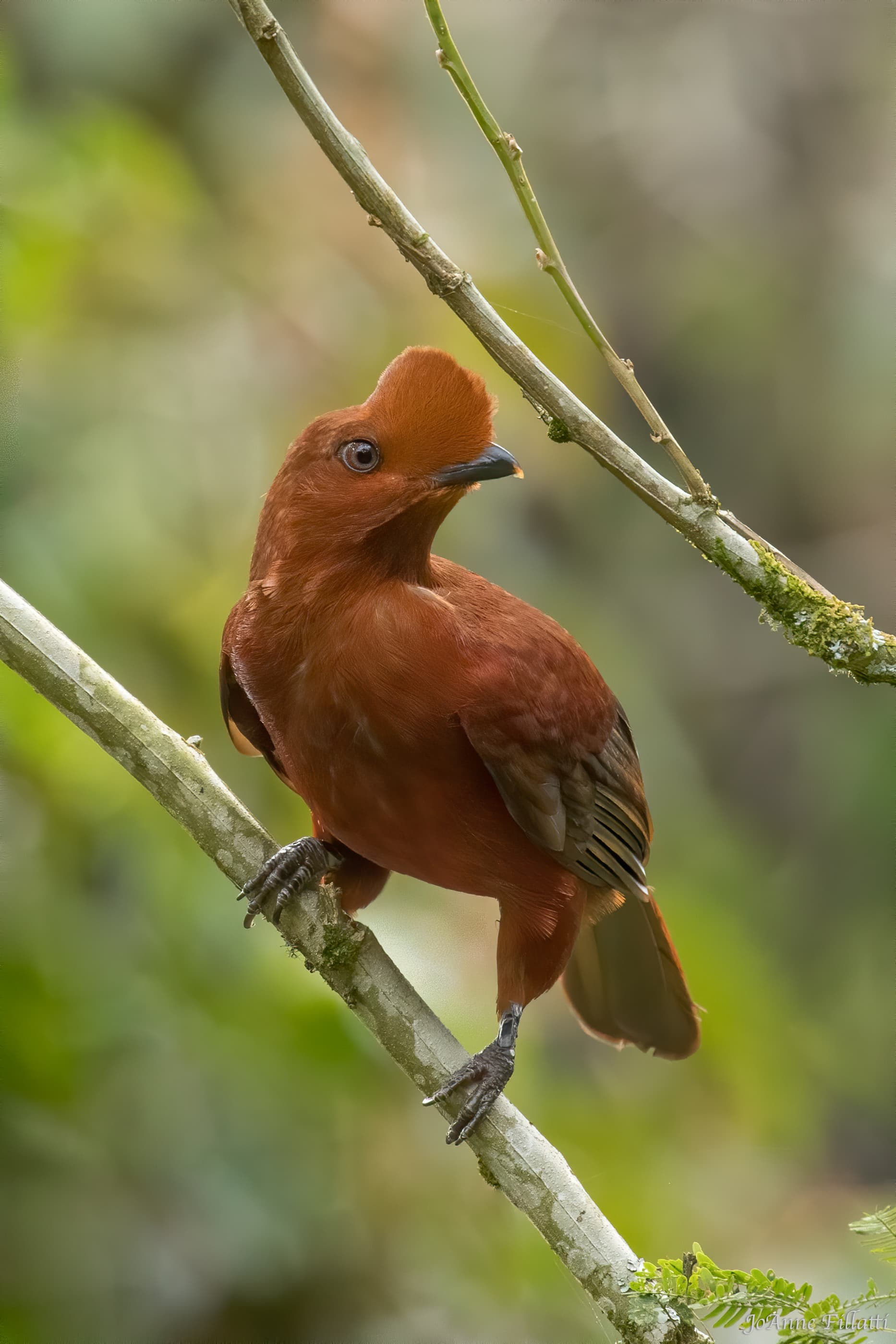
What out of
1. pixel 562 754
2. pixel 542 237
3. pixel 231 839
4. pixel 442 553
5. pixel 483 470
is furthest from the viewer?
pixel 442 553

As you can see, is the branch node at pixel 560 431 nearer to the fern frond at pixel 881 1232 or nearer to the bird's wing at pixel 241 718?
the bird's wing at pixel 241 718

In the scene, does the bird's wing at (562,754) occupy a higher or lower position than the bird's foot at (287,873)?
higher

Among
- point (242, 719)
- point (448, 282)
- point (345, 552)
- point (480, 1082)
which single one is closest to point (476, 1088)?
point (480, 1082)

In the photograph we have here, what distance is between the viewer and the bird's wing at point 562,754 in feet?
6.11

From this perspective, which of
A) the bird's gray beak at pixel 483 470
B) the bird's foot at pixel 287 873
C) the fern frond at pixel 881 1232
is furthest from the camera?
the bird's foot at pixel 287 873

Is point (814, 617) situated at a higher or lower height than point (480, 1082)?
higher

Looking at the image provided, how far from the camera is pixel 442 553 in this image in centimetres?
328

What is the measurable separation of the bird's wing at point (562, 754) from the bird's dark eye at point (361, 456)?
0.33 metres

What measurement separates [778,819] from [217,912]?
2372 mm

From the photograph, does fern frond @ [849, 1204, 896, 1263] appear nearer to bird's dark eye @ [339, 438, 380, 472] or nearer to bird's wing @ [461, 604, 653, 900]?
bird's wing @ [461, 604, 653, 900]

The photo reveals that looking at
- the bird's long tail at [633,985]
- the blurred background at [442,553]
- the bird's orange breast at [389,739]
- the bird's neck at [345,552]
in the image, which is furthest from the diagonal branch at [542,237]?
the bird's long tail at [633,985]

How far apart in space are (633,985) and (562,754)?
2.44ft

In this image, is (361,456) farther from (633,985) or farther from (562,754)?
(633,985)

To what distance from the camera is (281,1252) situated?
Result: 254 centimetres
